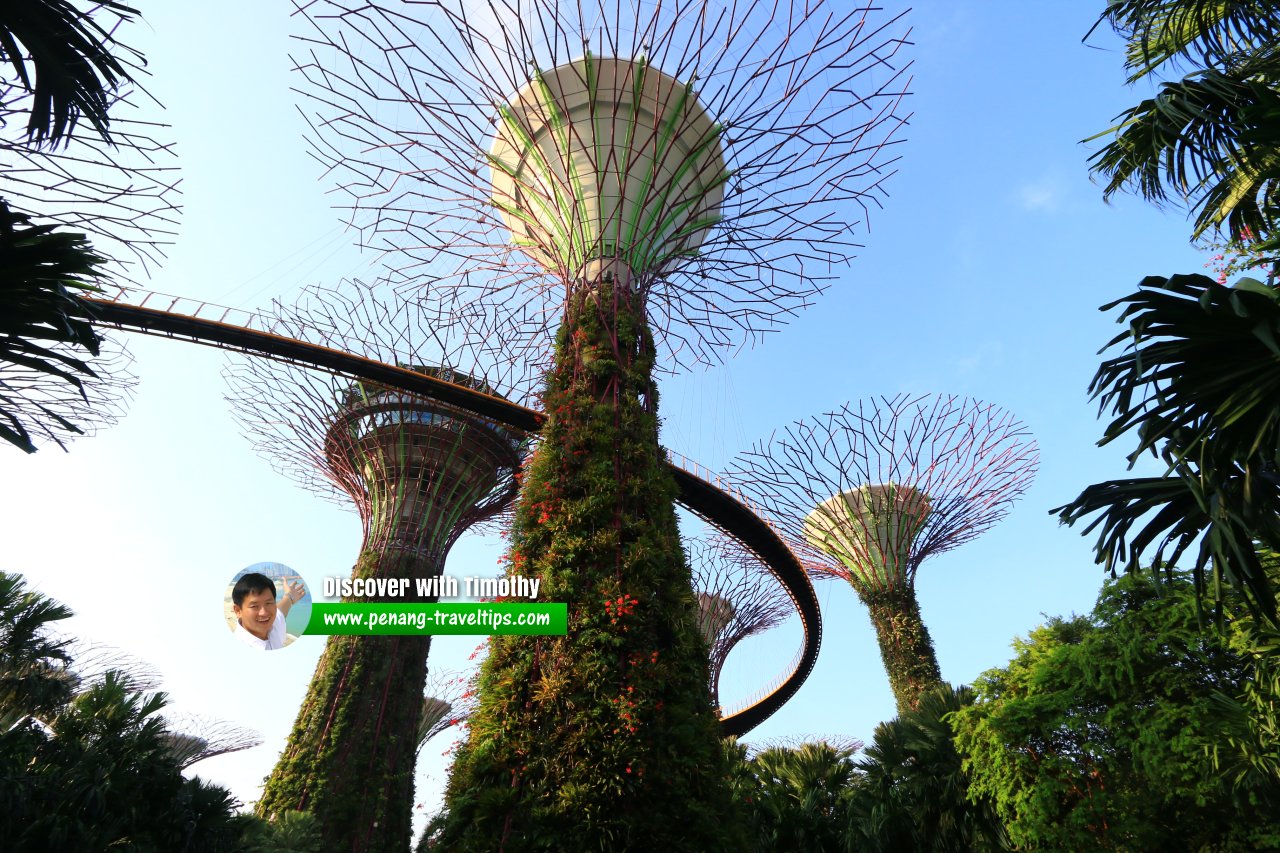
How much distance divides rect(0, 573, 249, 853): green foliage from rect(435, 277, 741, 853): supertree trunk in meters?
2.26

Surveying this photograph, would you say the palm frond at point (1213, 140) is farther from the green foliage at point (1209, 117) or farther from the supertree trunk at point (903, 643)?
the supertree trunk at point (903, 643)

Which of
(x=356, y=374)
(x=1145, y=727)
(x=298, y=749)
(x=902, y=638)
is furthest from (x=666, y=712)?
(x=902, y=638)

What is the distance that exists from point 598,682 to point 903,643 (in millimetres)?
13906

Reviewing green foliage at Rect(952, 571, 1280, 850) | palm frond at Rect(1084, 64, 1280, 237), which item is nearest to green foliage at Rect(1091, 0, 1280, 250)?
palm frond at Rect(1084, 64, 1280, 237)

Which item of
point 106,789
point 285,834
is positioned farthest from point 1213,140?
point 285,834

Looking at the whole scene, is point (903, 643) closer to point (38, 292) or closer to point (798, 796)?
point (798, 796)

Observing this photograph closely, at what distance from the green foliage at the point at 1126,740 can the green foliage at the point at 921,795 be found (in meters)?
0.69

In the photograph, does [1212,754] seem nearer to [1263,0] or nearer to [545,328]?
[1263,0]

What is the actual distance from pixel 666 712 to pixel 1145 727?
652 centimetres

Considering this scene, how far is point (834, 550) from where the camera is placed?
64.6 feet

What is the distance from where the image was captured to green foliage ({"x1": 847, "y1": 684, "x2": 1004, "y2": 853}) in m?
10.4

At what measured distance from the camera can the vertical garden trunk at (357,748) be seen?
13.0m

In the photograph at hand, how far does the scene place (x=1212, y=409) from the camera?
4707 mm

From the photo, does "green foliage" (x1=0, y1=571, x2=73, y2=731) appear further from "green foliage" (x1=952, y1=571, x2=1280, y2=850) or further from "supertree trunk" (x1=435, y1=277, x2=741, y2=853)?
"green foliage" (x1=952, y1=571, x2=1280, y2=850)
